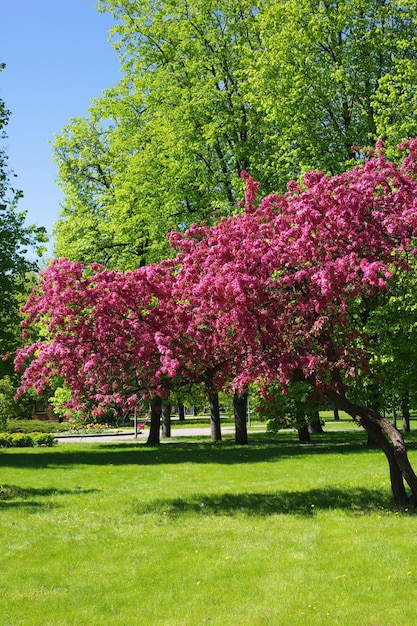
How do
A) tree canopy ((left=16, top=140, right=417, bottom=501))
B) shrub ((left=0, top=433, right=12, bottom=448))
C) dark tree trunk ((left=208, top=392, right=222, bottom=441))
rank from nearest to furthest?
tree canopy ((left=16, top=140, right=417, bottom=501)), dark tree trunk ((left=208, top=392, right=222, bottom=441)), shrub ((left=0, top=433, right=12, bottom=448))

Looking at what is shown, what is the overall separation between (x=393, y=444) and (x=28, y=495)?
31.2 ft

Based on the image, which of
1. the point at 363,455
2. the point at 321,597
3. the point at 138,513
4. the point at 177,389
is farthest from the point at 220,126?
the point at 321,597

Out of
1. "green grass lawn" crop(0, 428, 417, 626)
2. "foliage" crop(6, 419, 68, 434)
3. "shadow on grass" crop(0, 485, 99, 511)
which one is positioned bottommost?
"green grass lawn" crop(0, 428, 417, 626)

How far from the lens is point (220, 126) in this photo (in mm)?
29078

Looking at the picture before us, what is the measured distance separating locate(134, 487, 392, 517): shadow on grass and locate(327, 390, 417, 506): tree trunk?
44cm

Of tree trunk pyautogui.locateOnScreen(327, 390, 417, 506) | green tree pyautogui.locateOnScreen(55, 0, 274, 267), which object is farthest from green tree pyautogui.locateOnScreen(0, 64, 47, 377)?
tree trunk pyautogui.locateOnScreen(327, 390, 417, 506)

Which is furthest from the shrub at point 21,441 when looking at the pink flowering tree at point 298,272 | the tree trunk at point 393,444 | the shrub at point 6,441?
the tree trunk at point 393,444

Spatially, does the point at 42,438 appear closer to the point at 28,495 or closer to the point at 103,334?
the point at 28,495

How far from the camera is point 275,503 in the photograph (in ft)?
49.8

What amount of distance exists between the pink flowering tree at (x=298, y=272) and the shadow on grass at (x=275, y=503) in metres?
1.54

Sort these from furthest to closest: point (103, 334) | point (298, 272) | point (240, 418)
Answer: point (240, 418)
point (103, 334)
point (298, 272)

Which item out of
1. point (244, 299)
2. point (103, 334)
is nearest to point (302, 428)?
point (103, 334)

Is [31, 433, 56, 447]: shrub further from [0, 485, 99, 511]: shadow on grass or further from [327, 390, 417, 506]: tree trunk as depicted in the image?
[327, 390, 417, 506]: tree trunk

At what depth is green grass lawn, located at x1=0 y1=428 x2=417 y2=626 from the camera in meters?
8.20
